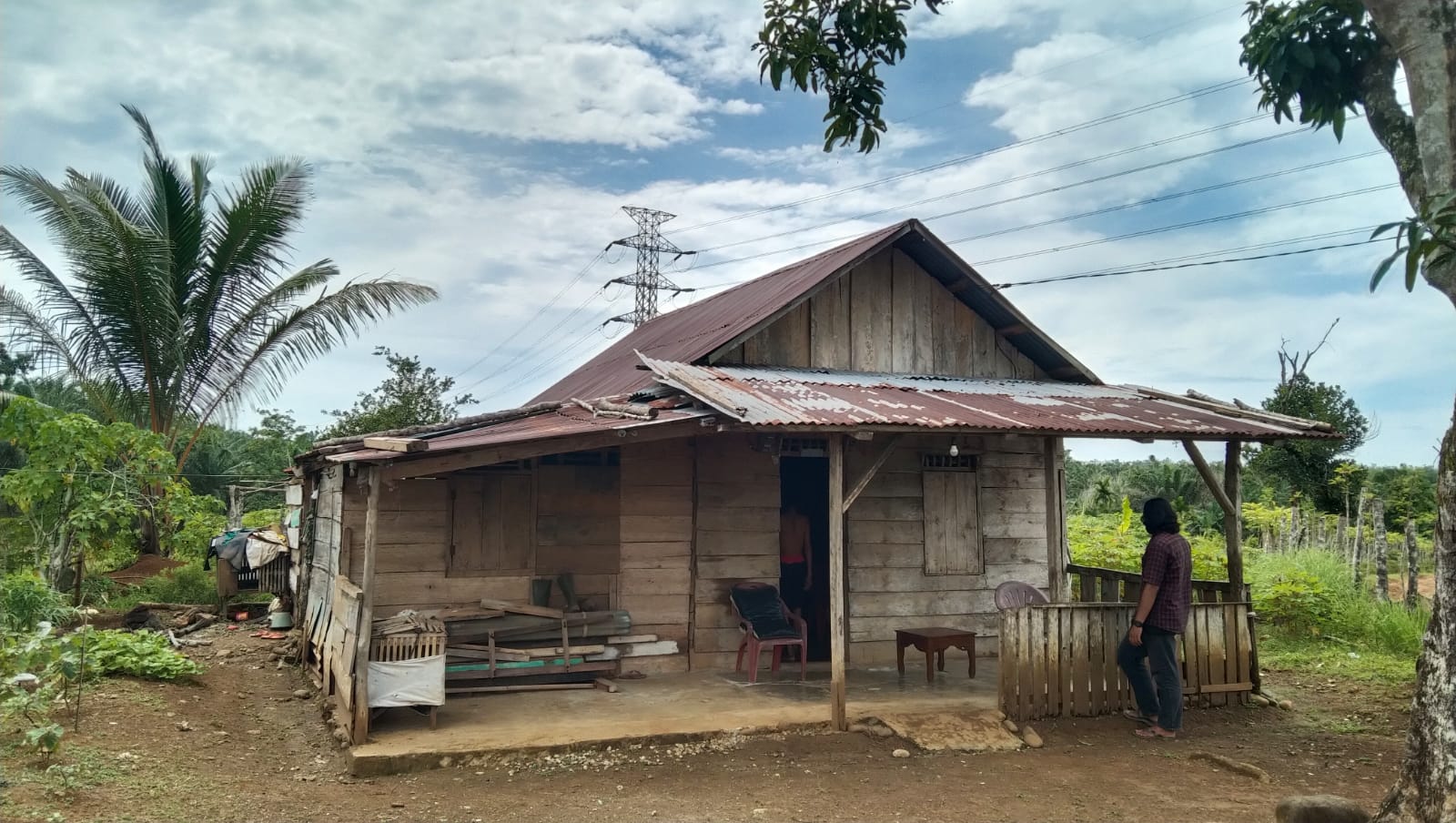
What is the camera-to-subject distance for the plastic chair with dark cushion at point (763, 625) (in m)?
8.38

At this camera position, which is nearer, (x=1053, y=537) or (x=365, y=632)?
(x=365, y=632)

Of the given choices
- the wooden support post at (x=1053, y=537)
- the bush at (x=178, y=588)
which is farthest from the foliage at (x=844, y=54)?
the bush at (x=178, y=588)

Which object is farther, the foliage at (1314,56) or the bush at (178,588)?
the bush at (178,588)

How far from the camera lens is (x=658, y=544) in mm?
8930

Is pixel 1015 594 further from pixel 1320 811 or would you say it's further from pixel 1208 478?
pixel 1320 811

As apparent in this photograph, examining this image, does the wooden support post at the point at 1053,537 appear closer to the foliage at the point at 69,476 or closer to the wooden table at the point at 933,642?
the wooden table at the point at 933,642

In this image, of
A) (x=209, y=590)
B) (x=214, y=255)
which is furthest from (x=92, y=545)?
(x=214, y=255)

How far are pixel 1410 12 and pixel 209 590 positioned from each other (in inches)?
614

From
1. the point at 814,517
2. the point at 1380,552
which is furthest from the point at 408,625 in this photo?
the point at 1380,552

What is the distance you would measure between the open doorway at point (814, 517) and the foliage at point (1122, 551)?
18.2ft

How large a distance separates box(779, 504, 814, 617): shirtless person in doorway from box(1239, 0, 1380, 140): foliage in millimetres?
5545

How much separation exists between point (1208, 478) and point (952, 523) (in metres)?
2.63

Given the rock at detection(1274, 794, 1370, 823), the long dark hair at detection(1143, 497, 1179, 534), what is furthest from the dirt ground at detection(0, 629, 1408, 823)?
the long dark hair at detection(1143, 497, 1179, 534)

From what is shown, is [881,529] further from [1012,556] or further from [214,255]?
[214,255]
